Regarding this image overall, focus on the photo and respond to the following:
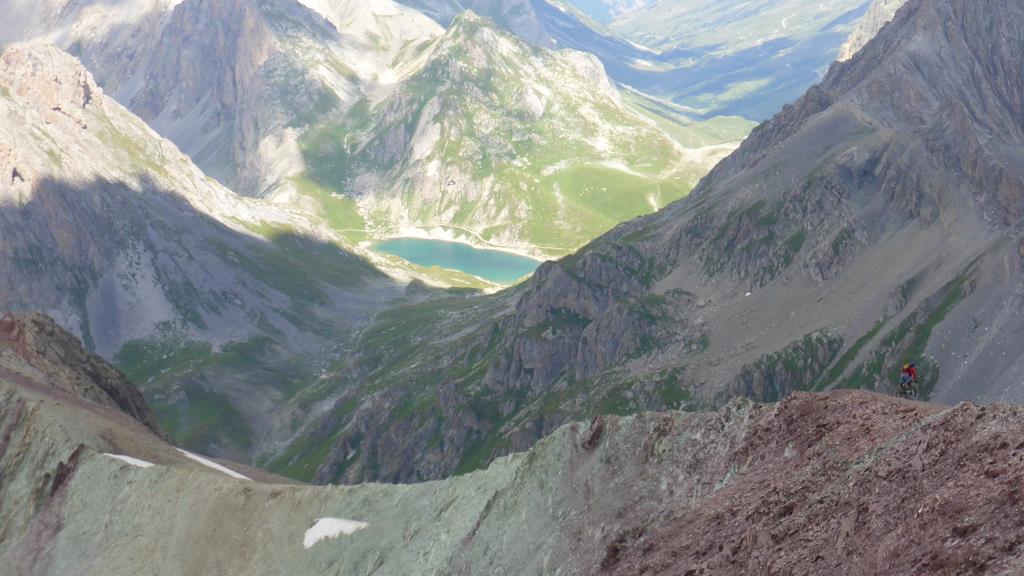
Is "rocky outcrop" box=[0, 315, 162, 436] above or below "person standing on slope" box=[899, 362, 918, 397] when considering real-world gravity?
below

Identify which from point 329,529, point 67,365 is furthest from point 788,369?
point 67,365

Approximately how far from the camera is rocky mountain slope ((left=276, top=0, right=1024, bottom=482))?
120 m

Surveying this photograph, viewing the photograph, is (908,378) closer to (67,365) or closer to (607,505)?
(607,505)

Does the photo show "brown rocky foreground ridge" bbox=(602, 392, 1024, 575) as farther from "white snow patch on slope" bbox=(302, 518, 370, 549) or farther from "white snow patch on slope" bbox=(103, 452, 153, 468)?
"white snow patch on slope" bbox=(103, 452, 153, 468)

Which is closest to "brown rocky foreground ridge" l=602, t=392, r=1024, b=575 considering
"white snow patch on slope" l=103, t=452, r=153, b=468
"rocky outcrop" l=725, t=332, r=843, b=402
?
"white snow patch on slope" l=103, t=452, r=153, b=468

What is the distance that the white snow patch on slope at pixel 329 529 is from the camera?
2260 inches

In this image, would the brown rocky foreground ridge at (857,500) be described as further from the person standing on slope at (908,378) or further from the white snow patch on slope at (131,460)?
the white snow patch on slope at (131,460)

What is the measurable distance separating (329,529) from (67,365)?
58.1 meters

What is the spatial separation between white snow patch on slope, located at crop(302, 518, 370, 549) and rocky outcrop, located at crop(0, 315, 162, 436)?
44338 mm

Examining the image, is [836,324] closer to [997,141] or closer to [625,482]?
[997,141]

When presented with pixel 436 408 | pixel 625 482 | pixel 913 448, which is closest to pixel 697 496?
pixel 625 482

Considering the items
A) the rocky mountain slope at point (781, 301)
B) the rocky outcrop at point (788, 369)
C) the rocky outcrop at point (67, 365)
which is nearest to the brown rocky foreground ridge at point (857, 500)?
the rocky mountain slope at point (781, 301)

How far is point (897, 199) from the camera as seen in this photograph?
14975cm

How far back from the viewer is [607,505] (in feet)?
134
